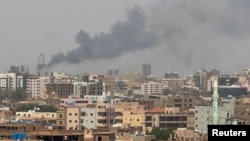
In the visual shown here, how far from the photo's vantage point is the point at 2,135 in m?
26.9

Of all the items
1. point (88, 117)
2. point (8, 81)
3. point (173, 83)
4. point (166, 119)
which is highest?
point (8, 81)

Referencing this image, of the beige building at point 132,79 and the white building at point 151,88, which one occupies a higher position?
the beige building at point 132,79

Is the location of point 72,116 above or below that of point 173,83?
below

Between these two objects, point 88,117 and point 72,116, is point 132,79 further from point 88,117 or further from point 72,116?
point 72,116

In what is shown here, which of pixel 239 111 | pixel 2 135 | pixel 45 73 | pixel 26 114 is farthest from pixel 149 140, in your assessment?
pixel 45 73

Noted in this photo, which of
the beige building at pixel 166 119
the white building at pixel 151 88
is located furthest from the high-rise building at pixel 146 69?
the beige building at pixel 166 119

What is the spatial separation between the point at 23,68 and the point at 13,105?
57.1 metres

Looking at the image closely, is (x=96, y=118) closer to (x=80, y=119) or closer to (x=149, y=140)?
(x=80, y=119)

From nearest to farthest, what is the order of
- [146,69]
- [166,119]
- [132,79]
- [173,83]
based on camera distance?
[166,119]
[173,83]
[132,79]
[146,69]

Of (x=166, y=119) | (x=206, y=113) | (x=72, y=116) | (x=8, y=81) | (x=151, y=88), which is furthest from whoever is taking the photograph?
(x=151, y=88)

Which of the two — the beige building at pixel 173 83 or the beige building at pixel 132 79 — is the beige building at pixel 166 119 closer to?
the beige building at pixel 173 83

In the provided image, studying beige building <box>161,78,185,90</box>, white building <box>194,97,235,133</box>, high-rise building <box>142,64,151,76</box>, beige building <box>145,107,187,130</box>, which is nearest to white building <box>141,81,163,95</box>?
beige building <box>161,78,185,90</box>

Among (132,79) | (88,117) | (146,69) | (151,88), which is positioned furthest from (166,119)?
(146,69)

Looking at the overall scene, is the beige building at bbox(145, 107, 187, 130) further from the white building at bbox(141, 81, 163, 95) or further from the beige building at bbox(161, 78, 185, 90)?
the beige building at bbox(161, 78, 185, 90)
